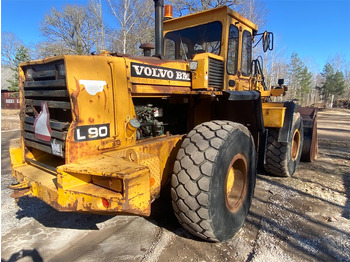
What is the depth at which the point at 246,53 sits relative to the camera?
4.53 metres

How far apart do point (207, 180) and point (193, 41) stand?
262 centimetres

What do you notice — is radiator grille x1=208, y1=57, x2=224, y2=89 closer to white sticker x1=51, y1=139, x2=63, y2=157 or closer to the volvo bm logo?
the volvo bm logo

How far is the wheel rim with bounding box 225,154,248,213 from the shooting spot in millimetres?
3223

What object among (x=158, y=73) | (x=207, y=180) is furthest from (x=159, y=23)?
(x=207, y=180)

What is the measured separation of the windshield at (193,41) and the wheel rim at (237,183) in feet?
5.90

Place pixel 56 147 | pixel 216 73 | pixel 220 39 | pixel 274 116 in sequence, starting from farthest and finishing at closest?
pixel 274 116 < pixel 220 39 < pixel 216 73 < pixel 56 147

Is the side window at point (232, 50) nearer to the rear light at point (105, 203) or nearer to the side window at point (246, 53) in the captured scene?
the side window at point (246, 53)

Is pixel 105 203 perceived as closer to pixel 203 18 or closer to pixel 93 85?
pixel 93 85

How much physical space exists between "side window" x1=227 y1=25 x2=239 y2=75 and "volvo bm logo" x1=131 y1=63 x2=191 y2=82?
3.04 feet

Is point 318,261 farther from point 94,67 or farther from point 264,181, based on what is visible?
point 94,67

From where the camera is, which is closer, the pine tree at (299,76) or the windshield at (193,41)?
the windshield at (193,41)

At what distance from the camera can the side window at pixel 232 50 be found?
4020 millimetres

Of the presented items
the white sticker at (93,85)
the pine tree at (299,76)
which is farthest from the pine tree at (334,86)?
the white sticker at (93,85)

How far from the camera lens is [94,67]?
2467 millimetres
